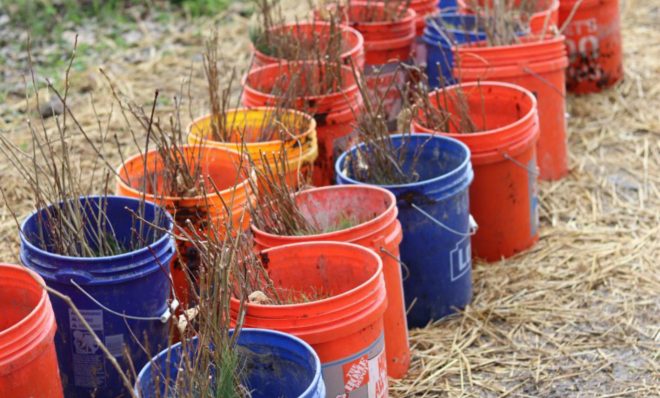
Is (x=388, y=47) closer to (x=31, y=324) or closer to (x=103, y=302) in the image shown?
(x=103, y=302)

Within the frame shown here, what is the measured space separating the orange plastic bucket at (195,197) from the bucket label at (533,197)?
1.25 metres

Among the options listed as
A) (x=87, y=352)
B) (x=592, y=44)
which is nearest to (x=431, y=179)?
(x=87, y=352)

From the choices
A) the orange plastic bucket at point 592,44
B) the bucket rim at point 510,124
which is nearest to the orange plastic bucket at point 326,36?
the bucket rim at point 510,124

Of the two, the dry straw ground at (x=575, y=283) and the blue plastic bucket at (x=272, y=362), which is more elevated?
the blue plastic bucket at (x=272, y=362)

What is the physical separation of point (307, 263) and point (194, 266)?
0.43 m

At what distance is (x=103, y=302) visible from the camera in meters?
2.90

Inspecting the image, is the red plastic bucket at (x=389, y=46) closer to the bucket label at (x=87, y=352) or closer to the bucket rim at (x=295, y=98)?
the bucket rim at (x=295, y=98)

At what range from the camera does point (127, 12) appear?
733 centimetres

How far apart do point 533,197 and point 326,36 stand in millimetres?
1414

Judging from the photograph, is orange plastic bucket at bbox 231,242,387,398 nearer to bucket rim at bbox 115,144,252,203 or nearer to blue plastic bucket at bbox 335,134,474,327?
bucket rim at bbox 115,144,252,203

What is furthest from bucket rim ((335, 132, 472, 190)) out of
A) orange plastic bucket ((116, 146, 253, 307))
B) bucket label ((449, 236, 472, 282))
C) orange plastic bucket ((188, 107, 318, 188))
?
orange plastic bucket ((116, 146, 253, 307))

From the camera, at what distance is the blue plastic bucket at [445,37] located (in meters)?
5.02

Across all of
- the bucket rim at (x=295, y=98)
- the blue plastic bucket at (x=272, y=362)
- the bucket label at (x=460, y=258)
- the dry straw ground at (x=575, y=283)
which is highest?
the bucket rim at (x=295, y=98)

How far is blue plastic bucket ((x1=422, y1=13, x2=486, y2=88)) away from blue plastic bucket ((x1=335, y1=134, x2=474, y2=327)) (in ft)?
3.39
